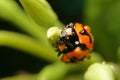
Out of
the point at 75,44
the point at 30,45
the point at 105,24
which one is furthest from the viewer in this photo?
the point at 105,24

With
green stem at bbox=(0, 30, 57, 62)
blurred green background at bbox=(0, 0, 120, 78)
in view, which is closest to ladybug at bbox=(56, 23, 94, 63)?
green stem at bbox=(0, 30, 57, 62)

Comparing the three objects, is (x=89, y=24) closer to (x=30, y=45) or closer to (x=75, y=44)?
(x=30, y=45)

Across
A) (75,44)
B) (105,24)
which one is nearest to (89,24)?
(105,24)

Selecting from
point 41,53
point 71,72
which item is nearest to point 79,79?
point 71,72

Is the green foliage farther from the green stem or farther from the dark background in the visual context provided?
the green stem

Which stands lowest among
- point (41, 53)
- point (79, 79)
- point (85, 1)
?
point (79, 79)

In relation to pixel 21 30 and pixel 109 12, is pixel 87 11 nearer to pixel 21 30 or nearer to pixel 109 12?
pixel 109 12

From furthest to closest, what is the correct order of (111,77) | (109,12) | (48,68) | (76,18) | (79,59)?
(76,18) < (109,12) < (48,68) < (79,59) < (111,77)
